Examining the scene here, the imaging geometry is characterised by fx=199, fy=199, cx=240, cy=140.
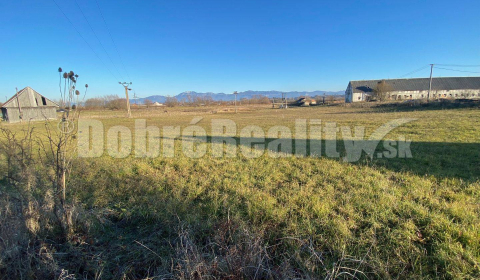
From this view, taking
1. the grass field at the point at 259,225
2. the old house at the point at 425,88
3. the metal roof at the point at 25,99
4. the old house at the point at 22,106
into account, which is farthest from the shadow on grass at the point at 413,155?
the old house at the point at 425,88

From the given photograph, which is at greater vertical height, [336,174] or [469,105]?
[469,105]

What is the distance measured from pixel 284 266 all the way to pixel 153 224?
173 cm

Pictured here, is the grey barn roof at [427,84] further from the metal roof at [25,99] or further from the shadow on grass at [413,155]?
the metal roof at [25,99]

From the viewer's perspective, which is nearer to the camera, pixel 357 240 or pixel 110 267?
pixel 110 267

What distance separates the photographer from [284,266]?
1.63 meters

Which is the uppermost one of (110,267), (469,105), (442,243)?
(469,105)

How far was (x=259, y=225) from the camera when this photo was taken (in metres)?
2.40

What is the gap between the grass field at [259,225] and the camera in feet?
5.57

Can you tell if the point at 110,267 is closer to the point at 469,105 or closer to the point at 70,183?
the point at 70,183

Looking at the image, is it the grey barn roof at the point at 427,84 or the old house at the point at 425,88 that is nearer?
the old house at the point at 425,88

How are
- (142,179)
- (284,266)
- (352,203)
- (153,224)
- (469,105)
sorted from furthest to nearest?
(469,105), (142,179), (352,203), (153,224), (284,266)

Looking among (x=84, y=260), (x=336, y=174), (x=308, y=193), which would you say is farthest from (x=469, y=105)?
(x=84, y=260)

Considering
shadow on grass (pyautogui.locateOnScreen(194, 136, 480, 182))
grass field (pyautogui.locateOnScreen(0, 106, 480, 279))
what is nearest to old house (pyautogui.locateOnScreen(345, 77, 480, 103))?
shadow on grass (pyautogui.locateOnScreen(194, 136, 480, 182))

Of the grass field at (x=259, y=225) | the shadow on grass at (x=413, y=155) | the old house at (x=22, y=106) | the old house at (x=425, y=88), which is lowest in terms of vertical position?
the grass field at (x=259, y=225)
